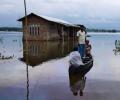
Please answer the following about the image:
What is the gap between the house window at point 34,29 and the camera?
47312 millimetres

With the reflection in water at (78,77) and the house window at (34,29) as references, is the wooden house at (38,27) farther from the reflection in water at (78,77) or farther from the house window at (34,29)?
the reflection in water at (78,77)

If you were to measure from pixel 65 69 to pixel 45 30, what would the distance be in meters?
29.4

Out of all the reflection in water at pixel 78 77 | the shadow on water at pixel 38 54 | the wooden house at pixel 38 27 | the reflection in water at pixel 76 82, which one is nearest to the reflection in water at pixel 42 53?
the shadow on water at pixel 38 54

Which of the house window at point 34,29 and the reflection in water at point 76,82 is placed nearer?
the reflection in water at point 76,82

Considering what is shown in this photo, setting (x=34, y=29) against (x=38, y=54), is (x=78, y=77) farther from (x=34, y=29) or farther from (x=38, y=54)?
(x=34, y=29)

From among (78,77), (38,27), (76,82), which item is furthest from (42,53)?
(38,27)

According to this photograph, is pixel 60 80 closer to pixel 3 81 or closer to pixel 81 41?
pixel 3 81

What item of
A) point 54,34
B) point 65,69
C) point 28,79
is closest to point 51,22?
point 54,34

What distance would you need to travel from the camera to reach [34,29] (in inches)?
1864

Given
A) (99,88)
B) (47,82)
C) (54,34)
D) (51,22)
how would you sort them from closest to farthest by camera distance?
(99,88) < (47,82) < (51,22) < (54,34)

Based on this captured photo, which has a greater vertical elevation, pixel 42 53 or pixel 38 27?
pixel 38 27

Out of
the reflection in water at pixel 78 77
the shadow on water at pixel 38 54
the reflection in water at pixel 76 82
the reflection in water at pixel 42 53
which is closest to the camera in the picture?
the reflection in water at pixel 76 82

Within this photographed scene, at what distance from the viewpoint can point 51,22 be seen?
152ft

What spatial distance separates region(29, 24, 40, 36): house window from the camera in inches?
1863
